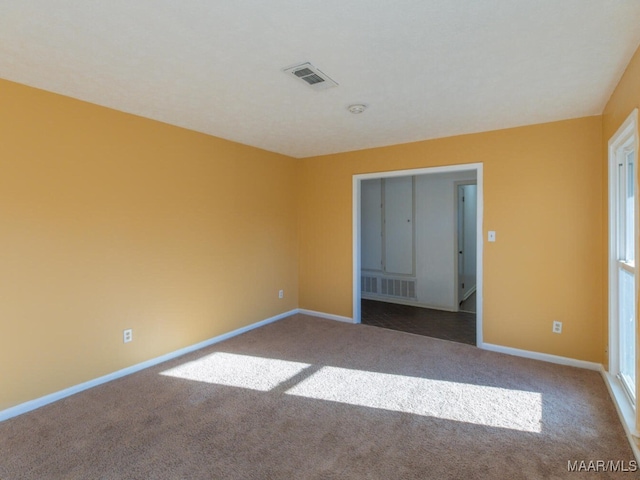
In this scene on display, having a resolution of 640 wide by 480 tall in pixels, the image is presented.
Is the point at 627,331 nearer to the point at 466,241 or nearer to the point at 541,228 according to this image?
the point at 541,228

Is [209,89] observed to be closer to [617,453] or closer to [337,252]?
[337,252]

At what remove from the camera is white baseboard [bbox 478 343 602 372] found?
10.5 feet

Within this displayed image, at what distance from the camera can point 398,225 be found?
6039mm

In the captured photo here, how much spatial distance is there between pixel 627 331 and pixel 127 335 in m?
4.29

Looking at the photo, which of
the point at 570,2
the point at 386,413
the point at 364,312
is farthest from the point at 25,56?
the point at 364,312

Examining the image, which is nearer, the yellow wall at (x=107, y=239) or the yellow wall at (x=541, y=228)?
the yellow wall at (x=107, y=239)

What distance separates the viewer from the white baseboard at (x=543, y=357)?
321 cm

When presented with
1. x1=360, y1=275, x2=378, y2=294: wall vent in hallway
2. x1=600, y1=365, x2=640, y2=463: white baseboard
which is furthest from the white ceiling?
x1=360, y1=275, x2=378, y2=294: wall vent in hallway

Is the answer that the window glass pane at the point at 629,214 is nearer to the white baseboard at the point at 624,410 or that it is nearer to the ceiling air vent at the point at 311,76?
the white baseboard at the point at 624,410

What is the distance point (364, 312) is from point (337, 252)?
1.20 m

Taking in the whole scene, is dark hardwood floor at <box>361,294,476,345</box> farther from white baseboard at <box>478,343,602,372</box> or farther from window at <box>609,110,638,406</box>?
window at <box>609,110,638,406</box>

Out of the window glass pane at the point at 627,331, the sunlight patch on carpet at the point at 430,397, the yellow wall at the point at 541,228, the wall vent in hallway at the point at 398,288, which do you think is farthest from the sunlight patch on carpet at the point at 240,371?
the wall vent in hallway at the point at 398,288

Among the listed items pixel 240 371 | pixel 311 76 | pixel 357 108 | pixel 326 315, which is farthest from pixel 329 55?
pixel 326 315

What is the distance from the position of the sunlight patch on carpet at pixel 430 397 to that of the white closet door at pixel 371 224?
3.44 m
